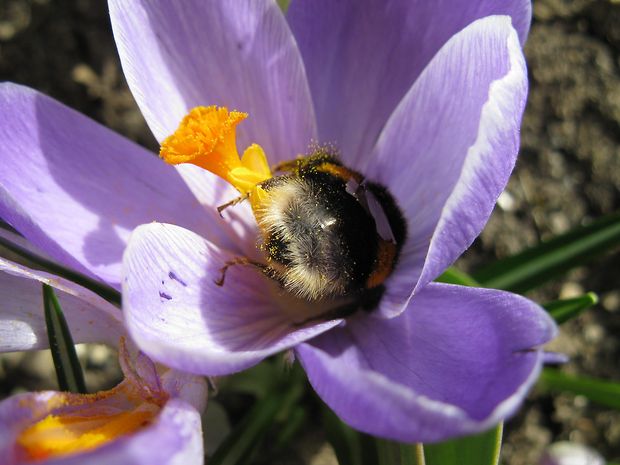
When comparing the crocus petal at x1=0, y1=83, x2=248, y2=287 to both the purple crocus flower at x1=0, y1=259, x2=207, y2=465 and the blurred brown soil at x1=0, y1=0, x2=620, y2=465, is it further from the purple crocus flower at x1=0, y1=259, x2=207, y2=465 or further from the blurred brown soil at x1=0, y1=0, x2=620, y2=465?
the blurred brown soil at x1=0, y1=0, x2=620, y2=465

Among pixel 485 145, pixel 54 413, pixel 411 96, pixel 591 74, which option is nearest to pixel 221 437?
pixel 54 413

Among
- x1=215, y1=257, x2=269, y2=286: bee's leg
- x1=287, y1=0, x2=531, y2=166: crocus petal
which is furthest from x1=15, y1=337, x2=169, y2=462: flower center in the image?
x1=287, y1=0, x2=531, y2=166: crocus petal

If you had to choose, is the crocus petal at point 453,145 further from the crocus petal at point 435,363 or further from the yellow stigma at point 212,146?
the yellow stigma at point 212,146

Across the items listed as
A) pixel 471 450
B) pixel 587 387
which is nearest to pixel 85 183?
pixel 471 450

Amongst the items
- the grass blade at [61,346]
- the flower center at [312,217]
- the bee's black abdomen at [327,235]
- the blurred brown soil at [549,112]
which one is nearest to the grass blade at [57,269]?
the grass blade at [61,346]

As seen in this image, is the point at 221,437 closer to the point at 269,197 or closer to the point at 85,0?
the point at 269,197

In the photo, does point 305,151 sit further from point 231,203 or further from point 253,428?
point 253,428
